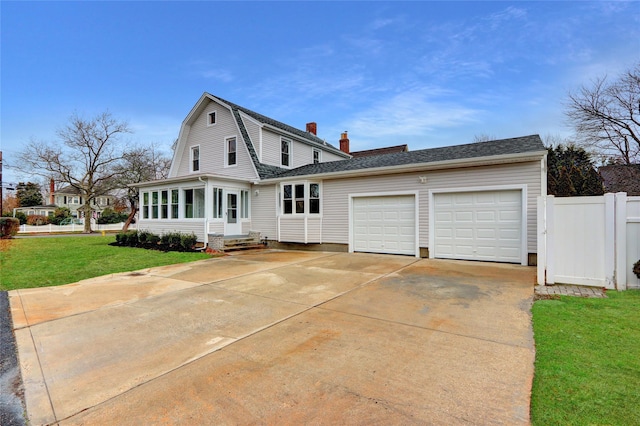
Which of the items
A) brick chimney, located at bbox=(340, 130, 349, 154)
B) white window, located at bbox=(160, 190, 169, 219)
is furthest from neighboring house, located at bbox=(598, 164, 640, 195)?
white window, located at bbox=(160, 190, 169, 219)

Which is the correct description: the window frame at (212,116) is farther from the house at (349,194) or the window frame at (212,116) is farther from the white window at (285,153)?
the white window at (285,153)

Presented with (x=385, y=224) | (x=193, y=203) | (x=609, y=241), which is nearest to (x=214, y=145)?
(x=193, y=203)

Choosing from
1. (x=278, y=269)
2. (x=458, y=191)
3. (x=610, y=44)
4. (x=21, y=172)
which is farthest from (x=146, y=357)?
(x=21, y=172)

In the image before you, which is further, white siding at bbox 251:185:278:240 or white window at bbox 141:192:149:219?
white window at bbox 141:192:149:219

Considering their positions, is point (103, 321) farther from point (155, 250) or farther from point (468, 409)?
point (155, 250)

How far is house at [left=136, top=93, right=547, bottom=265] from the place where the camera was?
909 cm

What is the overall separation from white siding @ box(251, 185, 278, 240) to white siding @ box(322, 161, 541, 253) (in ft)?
9.04

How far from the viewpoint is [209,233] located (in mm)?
13258

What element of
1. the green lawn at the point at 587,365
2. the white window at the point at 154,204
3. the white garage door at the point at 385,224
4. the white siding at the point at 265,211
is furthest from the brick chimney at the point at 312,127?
the green lawn at the point at 587,365

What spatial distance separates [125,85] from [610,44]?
2764 centimetres

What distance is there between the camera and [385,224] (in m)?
11.4

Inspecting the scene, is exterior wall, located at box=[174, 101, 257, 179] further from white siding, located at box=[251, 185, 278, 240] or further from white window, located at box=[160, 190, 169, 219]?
white window, located at box=[160, 190, 169, 219]

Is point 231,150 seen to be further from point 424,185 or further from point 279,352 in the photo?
point 279,352

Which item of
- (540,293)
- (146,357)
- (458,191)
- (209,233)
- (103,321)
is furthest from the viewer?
(209,233)
